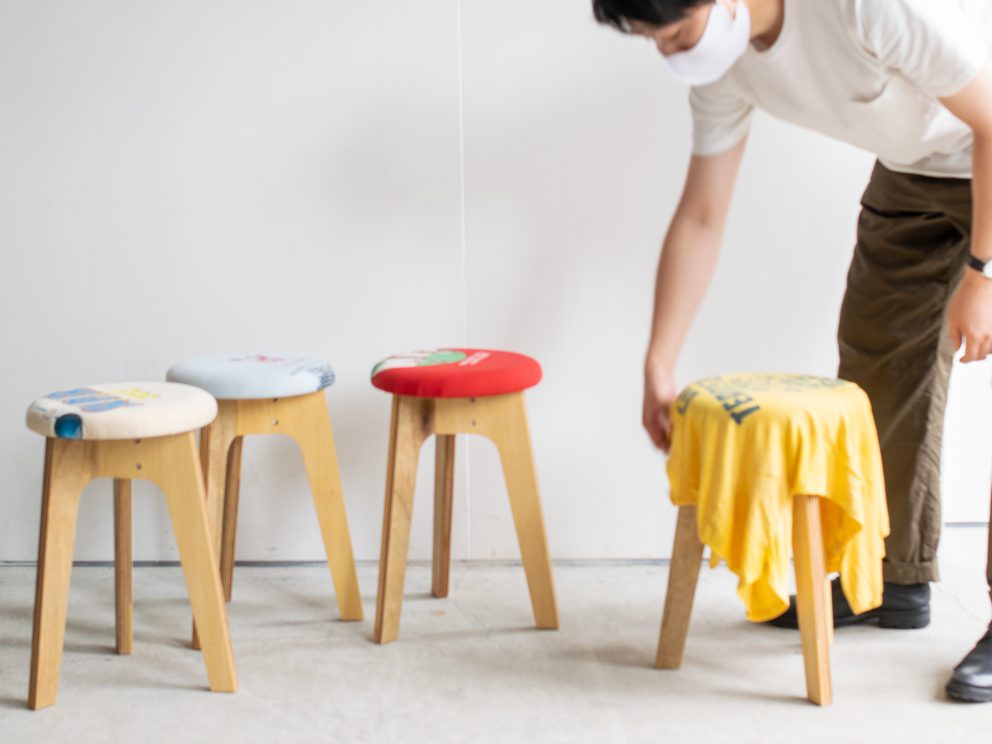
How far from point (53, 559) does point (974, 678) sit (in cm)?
139

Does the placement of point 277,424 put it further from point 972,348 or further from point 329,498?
point 972,348

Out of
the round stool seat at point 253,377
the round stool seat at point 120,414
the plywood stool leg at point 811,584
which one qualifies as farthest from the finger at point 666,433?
the round stool seat at point 120,414

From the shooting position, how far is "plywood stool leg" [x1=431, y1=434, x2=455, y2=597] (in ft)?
7.02

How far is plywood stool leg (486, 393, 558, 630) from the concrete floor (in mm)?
59

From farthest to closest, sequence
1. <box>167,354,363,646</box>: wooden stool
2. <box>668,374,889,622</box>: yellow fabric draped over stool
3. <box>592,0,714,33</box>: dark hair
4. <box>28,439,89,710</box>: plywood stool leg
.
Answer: <box>167,354,363,646</box>: wooden stool
<box>28,439,89,710</box>: plywood stool leg
<box>668,374,889,622</box>: yellow fabric draped over stool
<box>592,0,714,33</box>: dark hair

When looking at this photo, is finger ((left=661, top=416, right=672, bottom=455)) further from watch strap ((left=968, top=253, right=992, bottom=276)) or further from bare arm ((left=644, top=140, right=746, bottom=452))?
watch strap ((left=968, top=253, right=992, bottom=276))

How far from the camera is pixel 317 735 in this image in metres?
1.61

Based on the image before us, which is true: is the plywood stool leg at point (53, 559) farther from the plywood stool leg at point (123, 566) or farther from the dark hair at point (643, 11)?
the dark hair at point (643, 11)

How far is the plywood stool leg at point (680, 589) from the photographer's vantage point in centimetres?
173

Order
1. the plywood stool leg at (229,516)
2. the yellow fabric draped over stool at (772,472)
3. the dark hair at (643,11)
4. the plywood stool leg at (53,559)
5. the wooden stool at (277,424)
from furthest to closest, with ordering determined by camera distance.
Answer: the plywood stool leg at (229,516)
the wooden stool at (277,424)
the plywood stool leg at (53,559)
the yellow fabric draped over stool at (772,472)
the dark hair at (643,11)

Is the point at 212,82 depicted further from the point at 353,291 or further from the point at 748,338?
the point at 748,338

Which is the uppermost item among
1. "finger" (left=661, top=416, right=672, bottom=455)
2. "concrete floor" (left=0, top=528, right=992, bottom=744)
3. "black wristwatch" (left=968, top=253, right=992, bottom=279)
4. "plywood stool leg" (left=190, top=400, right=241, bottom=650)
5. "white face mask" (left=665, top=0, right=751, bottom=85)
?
"white face mask" (left=665, top=0, right=751, bottom=85)

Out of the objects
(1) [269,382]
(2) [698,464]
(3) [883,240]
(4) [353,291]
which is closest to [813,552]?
(2) [698,464]

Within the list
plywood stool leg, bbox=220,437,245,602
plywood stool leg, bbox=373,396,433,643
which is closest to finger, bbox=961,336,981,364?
plywood stool leg, bbox=373,396,433,643
